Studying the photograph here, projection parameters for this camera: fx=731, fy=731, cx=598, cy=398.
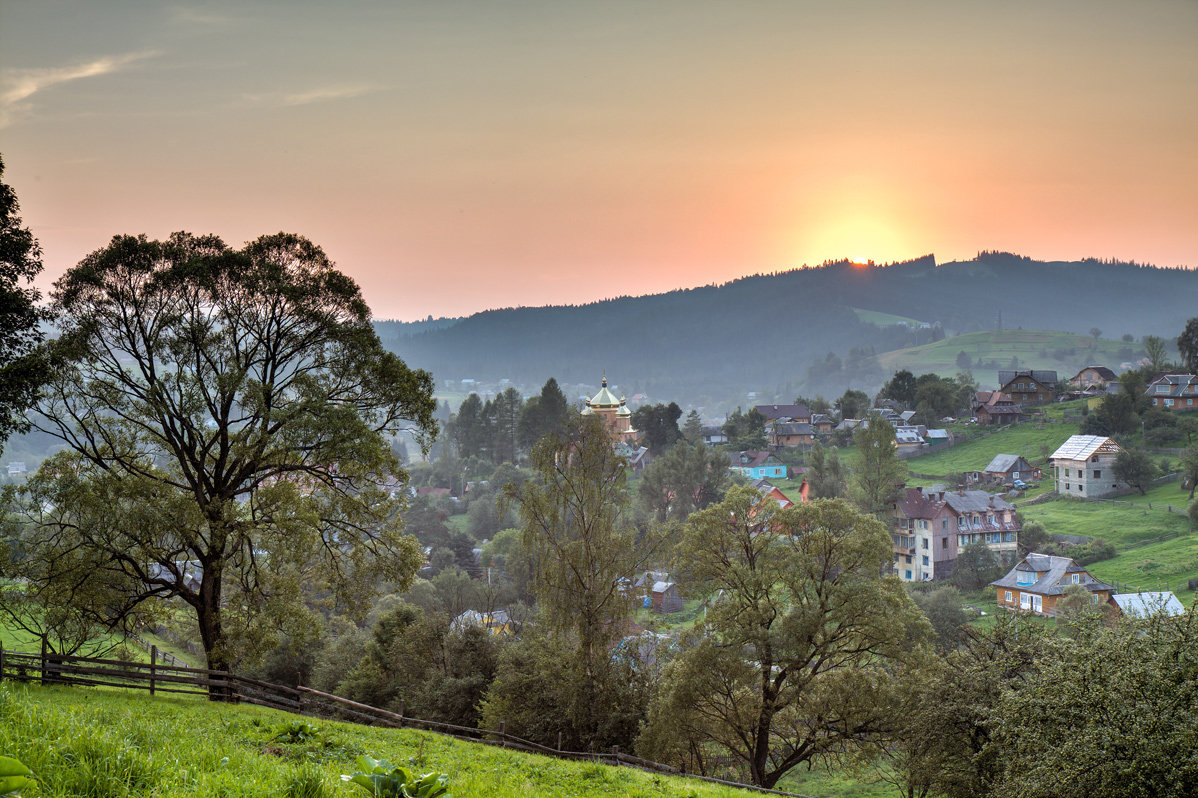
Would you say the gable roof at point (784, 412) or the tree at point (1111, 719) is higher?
the gable roof at point (784, 412)

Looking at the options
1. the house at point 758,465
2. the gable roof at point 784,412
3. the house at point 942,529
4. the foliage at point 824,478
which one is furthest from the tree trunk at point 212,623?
the gable roof at point 784,412

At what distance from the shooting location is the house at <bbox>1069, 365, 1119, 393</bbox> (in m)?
103

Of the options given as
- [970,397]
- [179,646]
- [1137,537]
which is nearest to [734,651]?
[179,646]

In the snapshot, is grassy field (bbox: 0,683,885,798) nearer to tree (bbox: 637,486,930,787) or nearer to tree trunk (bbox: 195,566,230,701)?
tree trunk (bbox: 195,566,230,701)

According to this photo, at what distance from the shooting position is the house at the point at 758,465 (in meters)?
89.4

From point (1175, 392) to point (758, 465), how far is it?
46.8m

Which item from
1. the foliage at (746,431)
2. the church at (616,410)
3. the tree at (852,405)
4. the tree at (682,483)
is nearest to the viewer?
the tree at (682,483)

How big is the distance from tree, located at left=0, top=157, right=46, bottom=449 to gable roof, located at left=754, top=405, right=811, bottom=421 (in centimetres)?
9627

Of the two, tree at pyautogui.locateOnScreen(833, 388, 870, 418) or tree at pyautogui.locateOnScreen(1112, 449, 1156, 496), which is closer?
tree at pyautogui.locateOnScreen(1112, 449, 1156, 496)

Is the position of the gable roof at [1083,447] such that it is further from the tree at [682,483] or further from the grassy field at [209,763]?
the grassy field at [209,763]

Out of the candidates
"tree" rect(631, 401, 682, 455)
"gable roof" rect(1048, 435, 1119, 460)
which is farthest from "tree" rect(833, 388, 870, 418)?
"gable roof" rect(1048, 435, 1119, 460)

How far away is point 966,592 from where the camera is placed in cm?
5434

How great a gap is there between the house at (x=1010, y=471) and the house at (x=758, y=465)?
22514mm

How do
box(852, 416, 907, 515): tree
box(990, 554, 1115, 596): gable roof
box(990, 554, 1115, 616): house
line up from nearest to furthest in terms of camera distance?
1. box(990, 554, 1115, 616): house
2. box(990, 554, 1115, 596): gable roof
3. box(852, 416, 907, 515): tree
